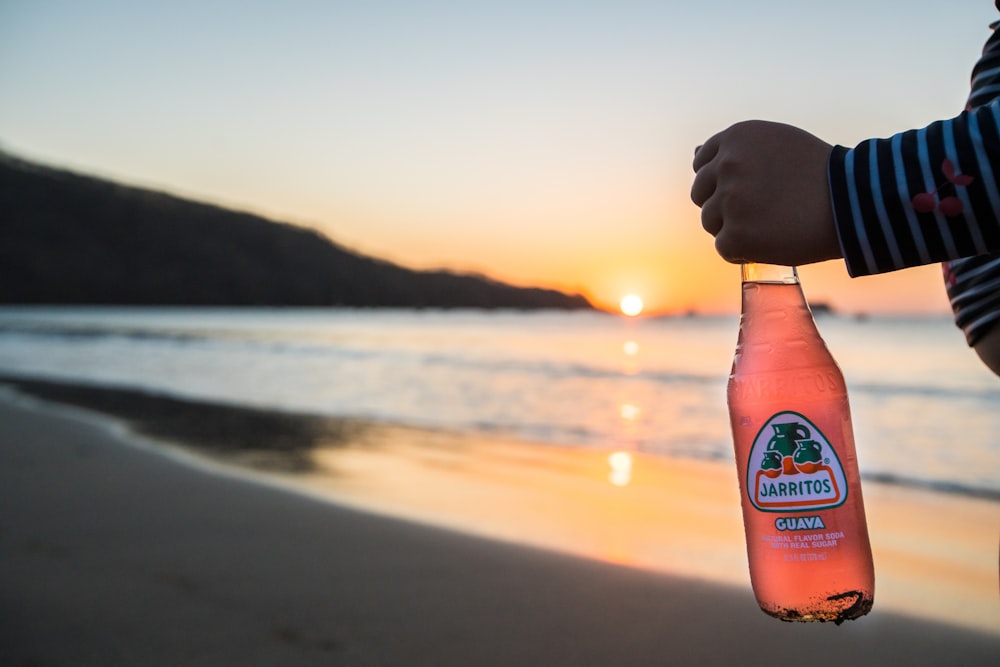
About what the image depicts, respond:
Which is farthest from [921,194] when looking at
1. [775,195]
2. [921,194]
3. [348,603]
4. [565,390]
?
[565,390]

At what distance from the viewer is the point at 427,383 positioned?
14.4m

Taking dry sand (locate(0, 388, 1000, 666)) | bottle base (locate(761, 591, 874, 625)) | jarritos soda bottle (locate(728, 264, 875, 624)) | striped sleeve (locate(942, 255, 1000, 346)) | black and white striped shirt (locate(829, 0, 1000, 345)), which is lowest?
dry sand (locate(0, 388, 1000, 666))

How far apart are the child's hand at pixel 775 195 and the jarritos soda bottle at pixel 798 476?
8.4 inches

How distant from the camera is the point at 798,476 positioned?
0.98 m

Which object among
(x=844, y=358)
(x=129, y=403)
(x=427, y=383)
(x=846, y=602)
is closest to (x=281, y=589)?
(x=846, y=602)

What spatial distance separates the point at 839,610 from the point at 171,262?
Result: 98290mm

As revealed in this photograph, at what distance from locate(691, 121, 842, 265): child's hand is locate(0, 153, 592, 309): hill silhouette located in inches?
3705

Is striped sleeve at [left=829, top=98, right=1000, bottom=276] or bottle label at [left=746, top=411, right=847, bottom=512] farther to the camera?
bottle label at [left=746, top=411, right=847, bottom=512]

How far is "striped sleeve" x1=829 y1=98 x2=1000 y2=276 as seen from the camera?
2.60ft

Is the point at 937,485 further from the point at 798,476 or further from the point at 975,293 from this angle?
the point at 798,476

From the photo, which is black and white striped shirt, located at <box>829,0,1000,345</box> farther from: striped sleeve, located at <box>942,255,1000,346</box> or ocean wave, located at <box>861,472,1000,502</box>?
ocean wave, located at <box>861,472,1000,502</box>

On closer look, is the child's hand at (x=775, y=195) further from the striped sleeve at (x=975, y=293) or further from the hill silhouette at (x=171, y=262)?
the hill silhouette at (x=171, y=262)

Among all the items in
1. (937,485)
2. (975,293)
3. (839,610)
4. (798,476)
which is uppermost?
(975,293)

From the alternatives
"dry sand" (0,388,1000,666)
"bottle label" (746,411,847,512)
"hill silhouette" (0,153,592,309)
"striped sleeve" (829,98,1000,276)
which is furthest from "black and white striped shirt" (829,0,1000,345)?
"hill silhouette" (0,153,592,309)
